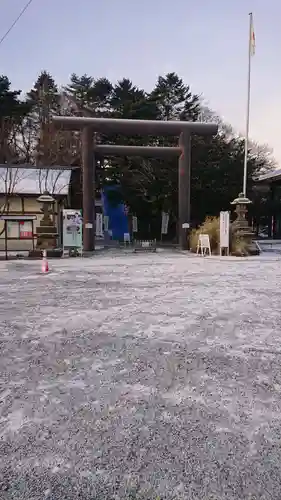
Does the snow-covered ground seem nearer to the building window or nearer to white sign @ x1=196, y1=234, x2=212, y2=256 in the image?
white sign @ x1=196, y1=234, x2=212, y2=256

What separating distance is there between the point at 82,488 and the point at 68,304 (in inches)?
167

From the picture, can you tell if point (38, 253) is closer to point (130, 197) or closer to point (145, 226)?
point (130, 197)

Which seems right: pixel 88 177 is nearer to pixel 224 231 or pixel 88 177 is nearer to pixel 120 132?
pixel 120 132

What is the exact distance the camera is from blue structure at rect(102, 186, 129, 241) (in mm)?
29791

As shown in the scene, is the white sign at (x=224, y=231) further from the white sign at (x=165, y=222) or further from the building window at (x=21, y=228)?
the white sign at (x=165, y=222)

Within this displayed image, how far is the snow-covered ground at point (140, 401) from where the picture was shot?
1994 mm

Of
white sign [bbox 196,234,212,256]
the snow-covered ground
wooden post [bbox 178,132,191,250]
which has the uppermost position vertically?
wooden post [bbox 178,132,191,250]

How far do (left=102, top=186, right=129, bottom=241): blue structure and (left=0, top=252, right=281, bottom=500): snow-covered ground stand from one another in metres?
24.1

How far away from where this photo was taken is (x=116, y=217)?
3003 centimetres

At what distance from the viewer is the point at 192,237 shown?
18.2 metres

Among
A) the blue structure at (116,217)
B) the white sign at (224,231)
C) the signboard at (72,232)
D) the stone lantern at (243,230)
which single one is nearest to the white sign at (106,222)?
the blue structure at (116,217)

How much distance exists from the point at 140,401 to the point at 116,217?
2753 centimetres

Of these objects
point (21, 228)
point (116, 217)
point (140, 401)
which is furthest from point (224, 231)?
point (116, 217)

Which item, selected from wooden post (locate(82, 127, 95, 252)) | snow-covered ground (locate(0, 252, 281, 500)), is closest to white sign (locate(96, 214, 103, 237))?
wooden post (locate(82, 127, 95, 252))
